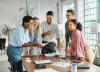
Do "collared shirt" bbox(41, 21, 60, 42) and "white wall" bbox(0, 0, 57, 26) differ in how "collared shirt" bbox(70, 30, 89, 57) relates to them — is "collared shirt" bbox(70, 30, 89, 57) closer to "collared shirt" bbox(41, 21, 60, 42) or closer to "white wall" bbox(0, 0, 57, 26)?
"collared shirt" bbox(41, 21, 60, 42)

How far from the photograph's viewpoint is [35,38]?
4.37 meters

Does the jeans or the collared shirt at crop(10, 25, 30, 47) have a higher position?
the collared shirt at crop(10, 25, 30, 47)

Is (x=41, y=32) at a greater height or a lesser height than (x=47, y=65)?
greater

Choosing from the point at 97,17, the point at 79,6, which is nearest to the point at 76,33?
the point at 97,17

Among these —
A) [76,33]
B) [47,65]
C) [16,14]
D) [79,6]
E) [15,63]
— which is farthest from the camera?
[16,14]

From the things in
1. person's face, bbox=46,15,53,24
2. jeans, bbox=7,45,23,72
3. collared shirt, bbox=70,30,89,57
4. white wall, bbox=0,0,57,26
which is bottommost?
jeans, bbox=7,45,23,72

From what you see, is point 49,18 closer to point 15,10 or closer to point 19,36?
point 19,36

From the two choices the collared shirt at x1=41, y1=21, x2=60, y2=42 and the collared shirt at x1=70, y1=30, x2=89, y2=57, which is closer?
the collared shirt at x1=70, y1=30, x2=89, y2=57

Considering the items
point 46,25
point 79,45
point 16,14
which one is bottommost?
point 79,45

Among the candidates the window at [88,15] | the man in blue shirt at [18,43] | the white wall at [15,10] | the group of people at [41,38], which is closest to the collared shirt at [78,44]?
the group of people at [41,38]

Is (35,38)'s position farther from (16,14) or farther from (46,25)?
(16,14)

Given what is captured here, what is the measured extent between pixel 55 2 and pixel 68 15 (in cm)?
612

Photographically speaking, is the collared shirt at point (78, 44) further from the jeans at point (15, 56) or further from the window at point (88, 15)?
the window at point (88, 15)

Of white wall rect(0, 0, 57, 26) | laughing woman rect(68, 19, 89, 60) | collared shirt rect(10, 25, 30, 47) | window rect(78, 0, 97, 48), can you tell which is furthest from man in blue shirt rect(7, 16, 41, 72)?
white wall rect(0, 0, 57, 26)
